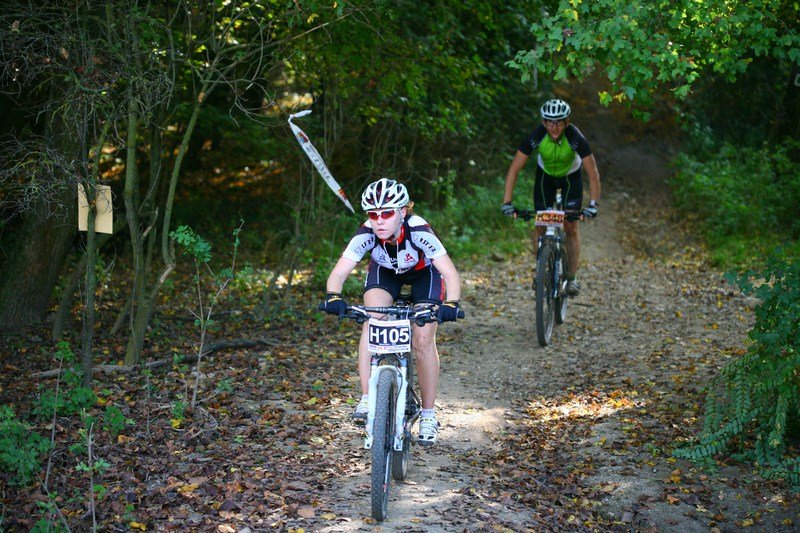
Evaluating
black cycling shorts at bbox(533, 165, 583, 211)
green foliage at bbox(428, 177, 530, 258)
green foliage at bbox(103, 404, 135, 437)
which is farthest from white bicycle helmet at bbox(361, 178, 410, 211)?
green foliage at bbox(428, 177, 530, 258)

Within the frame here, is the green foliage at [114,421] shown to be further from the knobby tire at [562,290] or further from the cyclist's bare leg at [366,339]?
the knobby tire at [562,290]

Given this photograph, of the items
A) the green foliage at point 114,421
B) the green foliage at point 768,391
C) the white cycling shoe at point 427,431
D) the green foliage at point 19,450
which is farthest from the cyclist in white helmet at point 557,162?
the green foliage at point 19,450

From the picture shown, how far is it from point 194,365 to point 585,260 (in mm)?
8531

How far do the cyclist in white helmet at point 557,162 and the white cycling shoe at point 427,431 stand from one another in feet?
12.2

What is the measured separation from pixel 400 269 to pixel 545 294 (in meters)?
3.92

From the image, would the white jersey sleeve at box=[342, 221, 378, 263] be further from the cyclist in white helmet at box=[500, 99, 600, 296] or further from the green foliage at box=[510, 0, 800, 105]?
the cyclist in white helmet at box=[500, 99, 600, 296]

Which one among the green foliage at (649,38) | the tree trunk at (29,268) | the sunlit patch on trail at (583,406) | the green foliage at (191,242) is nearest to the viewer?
the green foliage at (649,38)

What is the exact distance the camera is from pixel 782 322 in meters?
5.72

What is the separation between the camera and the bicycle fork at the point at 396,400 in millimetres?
4684

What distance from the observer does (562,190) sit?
9.12m

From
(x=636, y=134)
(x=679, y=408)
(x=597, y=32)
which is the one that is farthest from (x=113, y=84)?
(x=636, y=134)

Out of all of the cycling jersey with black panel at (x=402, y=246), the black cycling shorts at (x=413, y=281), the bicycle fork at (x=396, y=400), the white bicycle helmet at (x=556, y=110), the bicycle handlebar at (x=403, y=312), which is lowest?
the bicycle fork at (x=396, y=400)

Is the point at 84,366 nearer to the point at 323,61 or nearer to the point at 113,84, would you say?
the point at 113,84

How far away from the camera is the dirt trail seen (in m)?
5.16
